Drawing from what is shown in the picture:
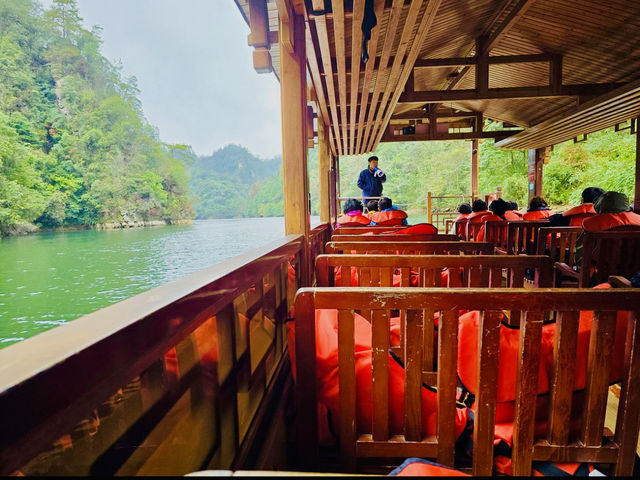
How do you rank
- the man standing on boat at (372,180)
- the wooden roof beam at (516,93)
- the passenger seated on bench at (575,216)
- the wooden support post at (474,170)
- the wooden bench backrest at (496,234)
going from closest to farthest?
the passenger seated on bench at (575,216) < the wooden bench backrest at (496,234) < the wooden roof beam at (516,93) < the man standing on boat at (372,180) < the wooden support post at (474,170)

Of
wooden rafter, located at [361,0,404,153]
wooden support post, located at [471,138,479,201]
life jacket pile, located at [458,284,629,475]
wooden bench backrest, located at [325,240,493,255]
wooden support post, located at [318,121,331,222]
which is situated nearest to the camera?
life jacket pile, located at [458,284,629,475]

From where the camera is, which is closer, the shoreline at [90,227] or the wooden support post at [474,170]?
the wooden support post at [474,170]

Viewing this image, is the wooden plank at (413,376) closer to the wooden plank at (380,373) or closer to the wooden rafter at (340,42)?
the wooden plank at (380,373)

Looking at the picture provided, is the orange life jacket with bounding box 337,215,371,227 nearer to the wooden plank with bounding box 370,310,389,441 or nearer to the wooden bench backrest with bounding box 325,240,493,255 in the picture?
the wooden bench backrest with bounding box 325,240,493,255

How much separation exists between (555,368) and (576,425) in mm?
250

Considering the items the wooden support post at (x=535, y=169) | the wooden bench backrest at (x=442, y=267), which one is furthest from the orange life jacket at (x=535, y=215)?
the wooden support post at (x=535, y=169)

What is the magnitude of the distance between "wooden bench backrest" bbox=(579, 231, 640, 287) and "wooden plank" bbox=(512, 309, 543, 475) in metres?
1.90

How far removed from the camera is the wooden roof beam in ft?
18.3

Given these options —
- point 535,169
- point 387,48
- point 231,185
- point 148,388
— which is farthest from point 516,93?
point 231,185

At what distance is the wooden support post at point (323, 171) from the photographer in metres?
5.96

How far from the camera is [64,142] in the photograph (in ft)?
108

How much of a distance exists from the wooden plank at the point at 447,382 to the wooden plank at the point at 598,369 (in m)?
0.35

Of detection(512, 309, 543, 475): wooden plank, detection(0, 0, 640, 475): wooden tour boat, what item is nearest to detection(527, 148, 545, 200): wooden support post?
detection(0, 0, 640, 475): wooden tour boat

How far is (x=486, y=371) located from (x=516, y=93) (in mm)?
6006
